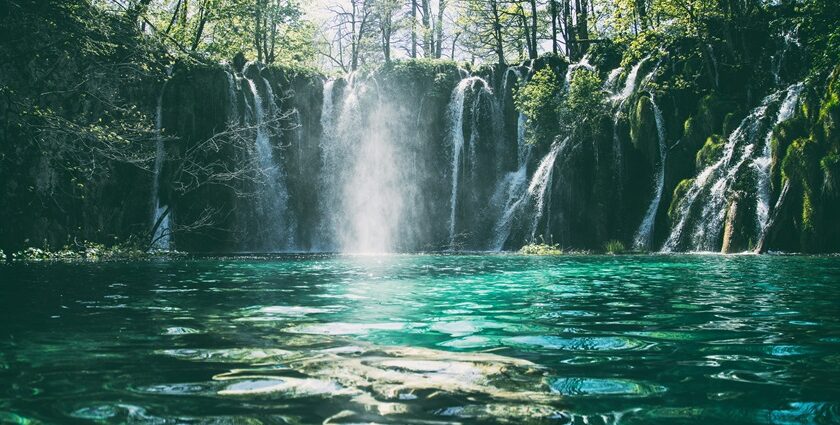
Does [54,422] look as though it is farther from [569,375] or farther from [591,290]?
[591,290]

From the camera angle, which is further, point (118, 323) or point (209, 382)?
point (118, 323)

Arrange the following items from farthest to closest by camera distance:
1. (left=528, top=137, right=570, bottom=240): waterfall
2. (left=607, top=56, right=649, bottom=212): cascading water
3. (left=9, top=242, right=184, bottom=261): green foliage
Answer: (left=528, top=137, right=570, bottom=240): waterfall, (left=607, top=56, right=649, bottom=212): cascading water, (left=9, top=242, right=184, bottom=261): green foliage

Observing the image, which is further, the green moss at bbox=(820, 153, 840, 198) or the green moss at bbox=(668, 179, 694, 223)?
the green moss at bbox=(668, 179, 694, 223)

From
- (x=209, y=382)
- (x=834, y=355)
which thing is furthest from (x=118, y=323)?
(x=834, y=355)

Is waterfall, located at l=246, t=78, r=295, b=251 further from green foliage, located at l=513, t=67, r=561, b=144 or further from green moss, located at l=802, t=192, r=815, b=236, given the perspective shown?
green moss, located at l=802, t=192, r=815, b=236

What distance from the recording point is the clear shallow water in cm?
242

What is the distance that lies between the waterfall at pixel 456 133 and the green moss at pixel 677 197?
10.5 metres

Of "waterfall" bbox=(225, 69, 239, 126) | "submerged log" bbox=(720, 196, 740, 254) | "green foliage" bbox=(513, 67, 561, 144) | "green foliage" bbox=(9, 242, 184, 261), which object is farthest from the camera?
"waterfall" bbox=(225, 69, 239, 126)

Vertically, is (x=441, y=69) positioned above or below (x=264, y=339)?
above

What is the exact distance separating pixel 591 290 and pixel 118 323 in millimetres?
5591

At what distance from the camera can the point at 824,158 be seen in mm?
18047

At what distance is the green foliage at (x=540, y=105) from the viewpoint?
27391mm

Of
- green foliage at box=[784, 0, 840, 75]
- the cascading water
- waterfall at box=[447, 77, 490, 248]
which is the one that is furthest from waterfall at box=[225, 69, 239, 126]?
green foliage at box=[784, 0, 840, 75]

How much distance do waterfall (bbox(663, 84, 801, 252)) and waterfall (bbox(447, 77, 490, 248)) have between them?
10.9 metres
